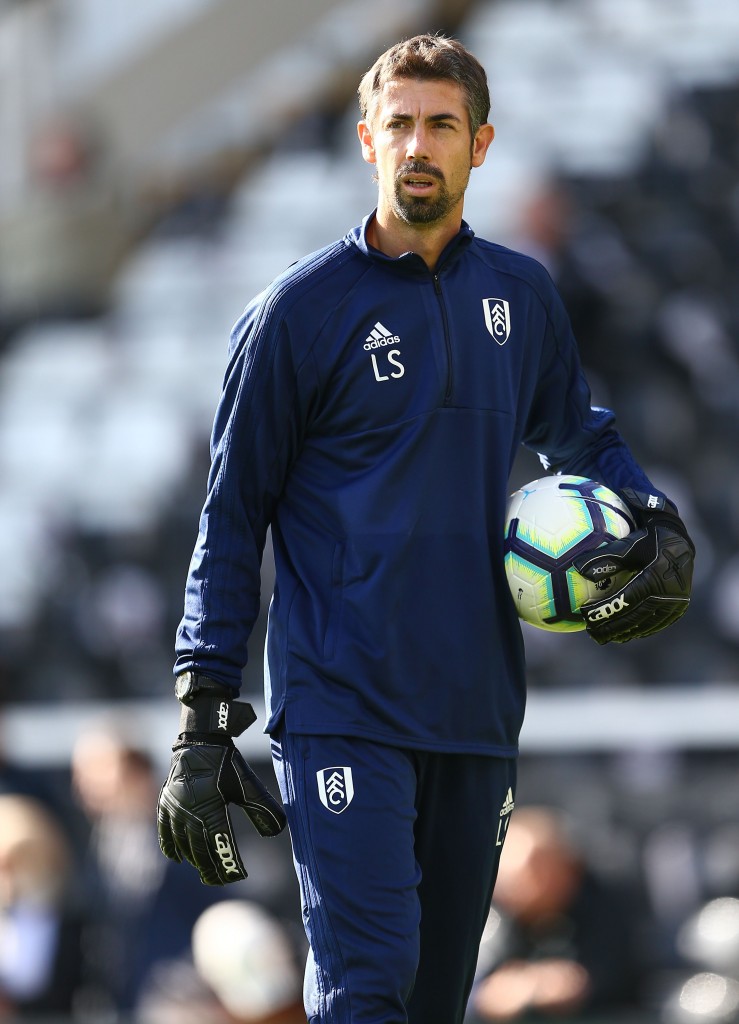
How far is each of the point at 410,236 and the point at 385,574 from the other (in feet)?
2.07

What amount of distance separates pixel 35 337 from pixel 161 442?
6.35 feet

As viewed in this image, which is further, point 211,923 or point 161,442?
point 161,442

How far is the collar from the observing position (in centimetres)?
303

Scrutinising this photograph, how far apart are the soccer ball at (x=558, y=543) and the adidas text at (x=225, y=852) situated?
68cm

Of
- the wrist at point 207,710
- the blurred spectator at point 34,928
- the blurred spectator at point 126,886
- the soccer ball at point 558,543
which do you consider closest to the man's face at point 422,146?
the soccer ball at point 558,543

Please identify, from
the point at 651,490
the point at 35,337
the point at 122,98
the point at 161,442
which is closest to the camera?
the point at 651,490

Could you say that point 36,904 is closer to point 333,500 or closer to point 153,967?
point 153,967

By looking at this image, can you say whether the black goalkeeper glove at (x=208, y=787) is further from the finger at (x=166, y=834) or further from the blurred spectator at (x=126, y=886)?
the blurred spectator at (x=126, y=886)

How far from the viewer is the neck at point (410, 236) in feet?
10.1

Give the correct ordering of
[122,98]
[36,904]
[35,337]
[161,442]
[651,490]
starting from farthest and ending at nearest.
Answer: [122,98]
[35,337]
[161,442]
[36,904]
[651,490]

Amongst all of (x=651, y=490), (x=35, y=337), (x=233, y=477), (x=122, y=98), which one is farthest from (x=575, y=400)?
(x=122, y=98)

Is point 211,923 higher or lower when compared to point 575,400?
lower

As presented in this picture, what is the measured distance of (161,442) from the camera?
952 centimetres

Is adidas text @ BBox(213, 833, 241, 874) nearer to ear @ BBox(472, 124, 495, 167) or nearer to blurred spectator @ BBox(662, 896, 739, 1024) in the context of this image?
ear @ BBox(472, 124, 495, 167)
